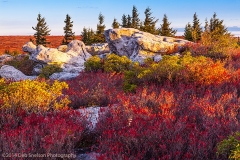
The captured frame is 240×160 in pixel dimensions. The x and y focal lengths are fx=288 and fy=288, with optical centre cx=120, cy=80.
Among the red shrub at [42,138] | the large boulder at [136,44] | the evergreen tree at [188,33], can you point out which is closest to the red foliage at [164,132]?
the red shrub at [42,138]

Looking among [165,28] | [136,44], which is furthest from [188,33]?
[136,44]

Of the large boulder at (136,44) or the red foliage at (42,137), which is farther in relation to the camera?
the large boulder at (136,44)

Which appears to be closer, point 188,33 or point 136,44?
point 136,44

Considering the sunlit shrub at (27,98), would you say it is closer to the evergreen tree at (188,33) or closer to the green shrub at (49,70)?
the green shrub at (49,70)

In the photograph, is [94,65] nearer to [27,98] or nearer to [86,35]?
[27,98]

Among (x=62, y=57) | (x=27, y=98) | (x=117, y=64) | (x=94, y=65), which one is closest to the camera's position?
(x=27, y=98)

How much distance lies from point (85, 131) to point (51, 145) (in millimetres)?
1187

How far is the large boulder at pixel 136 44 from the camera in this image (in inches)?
780

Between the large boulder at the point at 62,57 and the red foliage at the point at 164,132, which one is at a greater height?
the large boulder at the point at 62,57

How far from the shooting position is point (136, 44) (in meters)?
20.4

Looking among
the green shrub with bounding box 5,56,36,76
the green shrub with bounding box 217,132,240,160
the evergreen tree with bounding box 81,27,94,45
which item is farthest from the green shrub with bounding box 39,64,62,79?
the evergreen tree with bounding box 81,27,94,45

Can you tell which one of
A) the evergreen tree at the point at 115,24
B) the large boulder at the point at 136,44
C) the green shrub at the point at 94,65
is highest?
the evergreen tree at the point at 115,24

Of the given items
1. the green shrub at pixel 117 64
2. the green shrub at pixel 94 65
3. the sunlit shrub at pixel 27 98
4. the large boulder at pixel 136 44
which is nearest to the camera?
the sunlit shrub at pixel 27 98

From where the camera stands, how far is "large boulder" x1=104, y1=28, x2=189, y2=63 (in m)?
19.8
